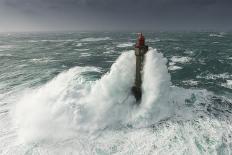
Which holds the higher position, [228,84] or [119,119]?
[228,84]

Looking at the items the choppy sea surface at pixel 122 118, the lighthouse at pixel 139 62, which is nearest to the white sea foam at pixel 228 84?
the choppy sea surface at pixel 122 118

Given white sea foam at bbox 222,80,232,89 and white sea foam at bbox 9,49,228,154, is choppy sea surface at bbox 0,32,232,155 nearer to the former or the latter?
white sea foam at bbox 9,49,228,154

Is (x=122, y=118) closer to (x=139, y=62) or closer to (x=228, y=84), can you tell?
(x=139, y=62)

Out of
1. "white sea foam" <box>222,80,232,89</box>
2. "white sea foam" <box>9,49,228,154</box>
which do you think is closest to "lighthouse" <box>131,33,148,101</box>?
"white sea foam" <box>9,49,228,154</box>

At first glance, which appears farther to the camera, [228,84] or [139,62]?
[228,84]

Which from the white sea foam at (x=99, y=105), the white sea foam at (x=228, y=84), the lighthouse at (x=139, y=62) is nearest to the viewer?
the white sea foam at (x=99, y=105)

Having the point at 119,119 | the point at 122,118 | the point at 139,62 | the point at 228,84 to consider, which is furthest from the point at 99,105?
the point at 228,84

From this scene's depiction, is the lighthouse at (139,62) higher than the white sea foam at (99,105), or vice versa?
the lighthouse at (139,62)

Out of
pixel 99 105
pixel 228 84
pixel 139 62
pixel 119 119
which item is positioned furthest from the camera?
pixel 228 84

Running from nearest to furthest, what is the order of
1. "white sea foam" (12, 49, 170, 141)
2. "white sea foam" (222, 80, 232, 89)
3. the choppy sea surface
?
the choppy sea surface, "white sea foam" (12, 49, 170, 141), "white sea foam" (222, 80, 232, 89)

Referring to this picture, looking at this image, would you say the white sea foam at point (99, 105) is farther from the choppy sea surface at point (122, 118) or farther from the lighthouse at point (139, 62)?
the lighthouse at point (139, 62)
